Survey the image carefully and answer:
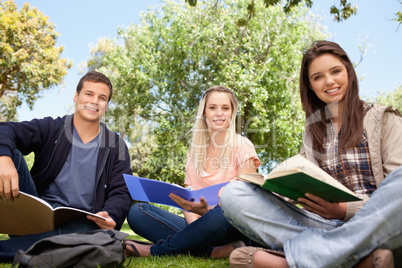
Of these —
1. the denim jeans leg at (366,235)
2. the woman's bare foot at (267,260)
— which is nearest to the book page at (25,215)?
the woman's bare foot at (267,260)

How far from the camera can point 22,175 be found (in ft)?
9.00

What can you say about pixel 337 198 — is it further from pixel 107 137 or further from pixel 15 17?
pixel 15 17

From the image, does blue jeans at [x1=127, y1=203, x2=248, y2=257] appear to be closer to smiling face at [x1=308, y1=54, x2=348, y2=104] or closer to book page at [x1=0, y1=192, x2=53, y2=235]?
book page at [x1=0, y1=192, x2=53, y2=235]

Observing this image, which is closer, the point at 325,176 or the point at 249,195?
the point at 325,176

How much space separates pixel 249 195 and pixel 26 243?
170 centimetres

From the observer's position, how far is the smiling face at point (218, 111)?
335 cm

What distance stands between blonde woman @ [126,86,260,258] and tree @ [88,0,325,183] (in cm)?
950

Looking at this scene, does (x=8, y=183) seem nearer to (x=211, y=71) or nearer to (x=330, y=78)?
(x=330, y=78)

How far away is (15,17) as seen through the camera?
644 inches

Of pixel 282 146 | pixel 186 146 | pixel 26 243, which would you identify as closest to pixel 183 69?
pixel 186 146

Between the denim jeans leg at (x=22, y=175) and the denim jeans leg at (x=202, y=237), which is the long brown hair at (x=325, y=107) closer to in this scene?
the denim jeans leg at (x=202, y=237)

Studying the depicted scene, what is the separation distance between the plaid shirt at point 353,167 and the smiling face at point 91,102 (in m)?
2.07

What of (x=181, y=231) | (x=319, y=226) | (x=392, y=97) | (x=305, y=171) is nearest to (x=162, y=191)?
→ (x=181, y=231)

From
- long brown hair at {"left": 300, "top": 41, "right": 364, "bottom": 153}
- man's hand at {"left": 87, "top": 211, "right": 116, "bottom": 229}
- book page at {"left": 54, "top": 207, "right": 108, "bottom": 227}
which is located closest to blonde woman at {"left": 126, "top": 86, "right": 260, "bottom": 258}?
man's hand at {"left": 87, "top": 211, "right": 116, "bottom": 229}
